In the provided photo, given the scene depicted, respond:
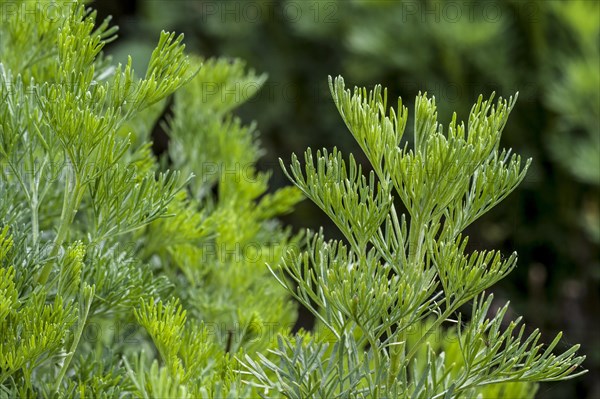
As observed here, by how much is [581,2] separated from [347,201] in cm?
155

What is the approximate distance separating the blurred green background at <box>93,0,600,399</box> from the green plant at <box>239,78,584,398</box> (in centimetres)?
139

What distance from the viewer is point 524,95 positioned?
2.18 m

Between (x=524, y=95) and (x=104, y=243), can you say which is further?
(x=524, y=95)

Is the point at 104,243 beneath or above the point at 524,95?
above

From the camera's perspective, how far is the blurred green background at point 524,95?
6.56 feet

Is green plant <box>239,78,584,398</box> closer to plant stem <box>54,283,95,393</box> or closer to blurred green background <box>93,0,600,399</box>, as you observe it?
plant stem <box>54,283,95,393</box>

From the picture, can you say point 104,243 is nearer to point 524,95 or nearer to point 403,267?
point 403,267

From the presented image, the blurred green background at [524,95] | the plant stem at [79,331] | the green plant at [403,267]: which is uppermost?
the green plant at [403,267]

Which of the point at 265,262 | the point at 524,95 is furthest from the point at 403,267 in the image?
the point at 524,95

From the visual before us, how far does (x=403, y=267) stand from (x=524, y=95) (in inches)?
67.1

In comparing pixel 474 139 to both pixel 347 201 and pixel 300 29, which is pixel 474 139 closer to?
pixel 347 201

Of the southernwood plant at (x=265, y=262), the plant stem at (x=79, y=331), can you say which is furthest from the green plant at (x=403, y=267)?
the plant stem at (x=79, y=331)

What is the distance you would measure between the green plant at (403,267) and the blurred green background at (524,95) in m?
1.39

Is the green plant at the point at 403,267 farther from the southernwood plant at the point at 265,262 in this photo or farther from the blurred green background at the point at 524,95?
the blurred green background at the point at 524,95
